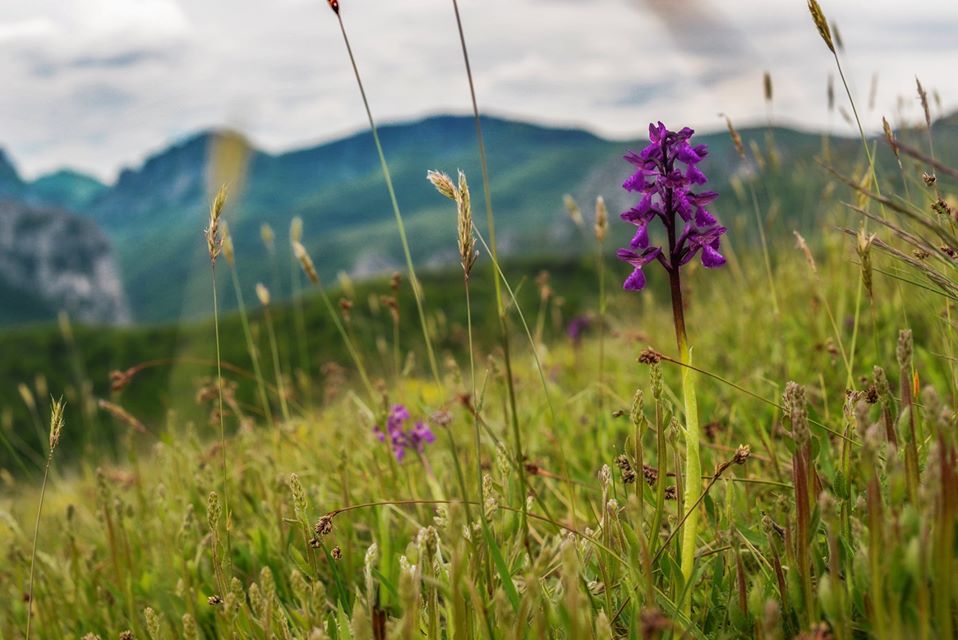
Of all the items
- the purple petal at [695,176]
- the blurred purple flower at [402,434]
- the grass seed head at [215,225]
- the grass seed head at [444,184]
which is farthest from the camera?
the blurred purple flower at [402,434]

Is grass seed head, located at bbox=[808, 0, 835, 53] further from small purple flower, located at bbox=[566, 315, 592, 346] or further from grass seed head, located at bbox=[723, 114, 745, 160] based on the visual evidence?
small purple flower, located at bbox=[566, 315, 592, 346]

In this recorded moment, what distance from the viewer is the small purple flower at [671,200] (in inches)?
70.8

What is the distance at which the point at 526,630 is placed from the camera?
1.78 metres

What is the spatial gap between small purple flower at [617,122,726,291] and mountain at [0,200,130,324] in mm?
214144

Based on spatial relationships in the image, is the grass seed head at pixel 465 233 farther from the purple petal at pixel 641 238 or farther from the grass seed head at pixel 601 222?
the grass seed head at pixel 601 222

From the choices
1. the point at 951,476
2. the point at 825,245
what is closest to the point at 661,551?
the point at 951,476

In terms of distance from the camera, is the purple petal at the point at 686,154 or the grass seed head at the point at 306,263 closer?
the purple petal at the point at 686,154

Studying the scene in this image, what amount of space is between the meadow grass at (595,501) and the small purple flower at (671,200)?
15 centimetres

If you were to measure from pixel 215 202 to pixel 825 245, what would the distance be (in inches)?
209

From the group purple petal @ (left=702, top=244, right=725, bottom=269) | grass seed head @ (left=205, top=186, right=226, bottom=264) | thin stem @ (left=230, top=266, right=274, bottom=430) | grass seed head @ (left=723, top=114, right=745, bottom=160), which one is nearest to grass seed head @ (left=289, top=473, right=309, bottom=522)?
grass seed head @ (left=205, top=186, right=226, bottom=264)

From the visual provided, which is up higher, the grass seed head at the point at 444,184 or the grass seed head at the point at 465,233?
the grass seed head at the point at 444,184

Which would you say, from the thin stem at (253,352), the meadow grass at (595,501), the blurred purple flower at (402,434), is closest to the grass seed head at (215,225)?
the meadow grass at (595,501)

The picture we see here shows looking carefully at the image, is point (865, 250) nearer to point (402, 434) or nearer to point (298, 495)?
point (298, 495)

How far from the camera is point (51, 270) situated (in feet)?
636
